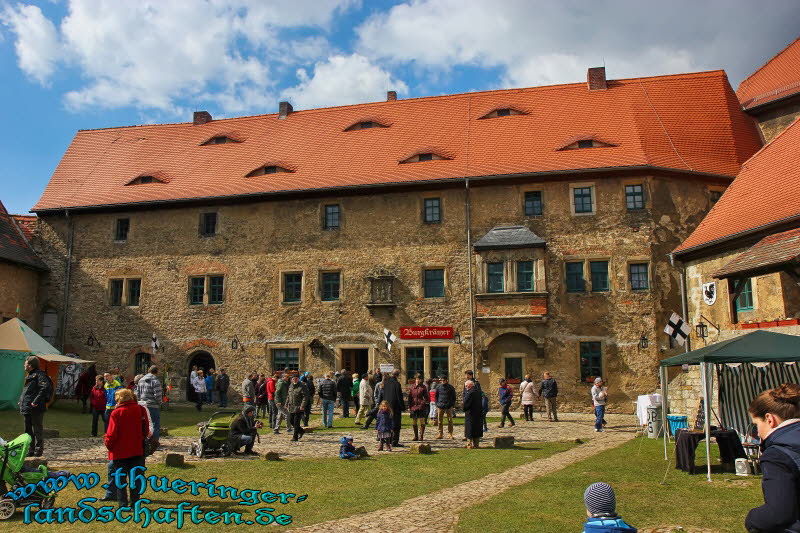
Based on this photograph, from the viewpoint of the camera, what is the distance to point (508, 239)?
23.8 metres

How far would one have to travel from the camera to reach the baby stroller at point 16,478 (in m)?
7.57

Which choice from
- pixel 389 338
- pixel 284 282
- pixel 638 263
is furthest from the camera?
pixel 284 282

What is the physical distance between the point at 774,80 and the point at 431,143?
1370cm

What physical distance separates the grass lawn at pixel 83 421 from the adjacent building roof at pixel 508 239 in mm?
6099

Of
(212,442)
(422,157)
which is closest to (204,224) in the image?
(422,157)

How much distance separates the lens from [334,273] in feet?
83.3

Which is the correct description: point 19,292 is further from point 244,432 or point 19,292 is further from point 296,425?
point 244,432

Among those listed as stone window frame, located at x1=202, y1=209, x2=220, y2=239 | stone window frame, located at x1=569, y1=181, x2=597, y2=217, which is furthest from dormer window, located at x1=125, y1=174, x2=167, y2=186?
stone window frame, located at x1=569, y1=181, x2=597, y2=217

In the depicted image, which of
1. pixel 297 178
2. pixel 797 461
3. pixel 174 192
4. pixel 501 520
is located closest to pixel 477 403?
pixel 501 520

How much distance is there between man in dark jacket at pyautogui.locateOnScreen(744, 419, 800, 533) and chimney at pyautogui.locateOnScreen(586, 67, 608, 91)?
26.8 meters

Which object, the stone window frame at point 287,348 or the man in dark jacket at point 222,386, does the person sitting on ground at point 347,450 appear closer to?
the man in dark jacket at point 222,386

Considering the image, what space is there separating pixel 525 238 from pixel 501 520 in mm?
16925

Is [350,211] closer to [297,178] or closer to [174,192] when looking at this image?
[297,178]

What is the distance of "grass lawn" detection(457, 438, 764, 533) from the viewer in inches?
293
